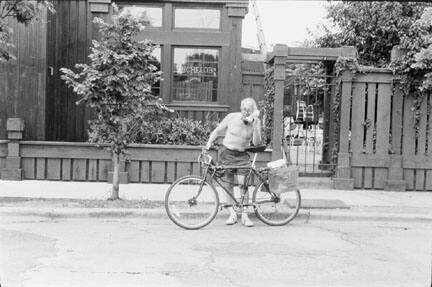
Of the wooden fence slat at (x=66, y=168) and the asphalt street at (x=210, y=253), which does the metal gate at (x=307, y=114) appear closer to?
the asphalt street at (x=210, y=253)

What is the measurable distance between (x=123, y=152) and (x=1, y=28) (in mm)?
2740

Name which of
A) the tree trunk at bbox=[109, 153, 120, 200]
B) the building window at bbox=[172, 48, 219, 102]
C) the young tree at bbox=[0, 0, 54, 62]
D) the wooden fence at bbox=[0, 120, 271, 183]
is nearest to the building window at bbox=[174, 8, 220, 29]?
the building window at bbox=[172, 48, 219, 102]

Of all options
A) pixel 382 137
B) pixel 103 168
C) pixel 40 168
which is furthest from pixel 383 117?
pixel 40 168

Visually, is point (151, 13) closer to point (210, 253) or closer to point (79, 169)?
point (79, 169)

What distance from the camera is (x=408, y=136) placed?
11.4 m

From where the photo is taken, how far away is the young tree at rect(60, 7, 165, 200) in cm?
895

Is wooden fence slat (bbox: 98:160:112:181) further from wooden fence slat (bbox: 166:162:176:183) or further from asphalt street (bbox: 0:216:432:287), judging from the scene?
asphalt street (bbox: 0:216:432:287)

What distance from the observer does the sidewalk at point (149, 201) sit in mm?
8555

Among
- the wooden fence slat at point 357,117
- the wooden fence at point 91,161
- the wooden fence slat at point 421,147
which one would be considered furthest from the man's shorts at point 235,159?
the wooden fence slat at point 421,147

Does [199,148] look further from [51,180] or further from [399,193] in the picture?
[399,193]

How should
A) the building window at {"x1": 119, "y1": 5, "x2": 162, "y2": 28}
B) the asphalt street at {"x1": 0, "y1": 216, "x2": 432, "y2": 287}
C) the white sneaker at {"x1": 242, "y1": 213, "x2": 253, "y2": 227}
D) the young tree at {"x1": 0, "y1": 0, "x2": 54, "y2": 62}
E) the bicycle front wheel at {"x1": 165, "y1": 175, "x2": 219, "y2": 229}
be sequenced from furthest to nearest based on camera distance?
1. the building window at {"x1": 119, "y1": 5, "x2": 162, "y2": 28}
2. the white sneaker at {"x1": 242, "y1": 213, "x2": 253, "y2": 227}
3. the bicycle front wheel at {"x1": 165, "y1": 175, "x2": 219, "y2": 229}
4. the young tree at {"x1": 0, "y1": 0, "x2": 54, "y2": 62}
5. the asphalt street at {"x1": 0, "y1": 216, "x2": 432, "y2": 287}

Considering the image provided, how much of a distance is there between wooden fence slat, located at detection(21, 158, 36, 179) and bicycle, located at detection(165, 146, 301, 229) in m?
4.68

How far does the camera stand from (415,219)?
881cm

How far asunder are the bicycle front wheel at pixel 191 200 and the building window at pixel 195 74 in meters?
5.62
